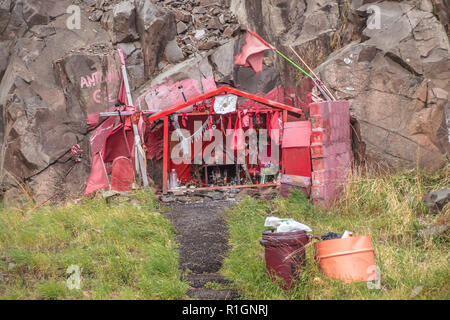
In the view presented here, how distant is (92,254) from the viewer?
646 centimetres

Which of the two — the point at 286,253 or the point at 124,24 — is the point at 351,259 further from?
the point at 124,24

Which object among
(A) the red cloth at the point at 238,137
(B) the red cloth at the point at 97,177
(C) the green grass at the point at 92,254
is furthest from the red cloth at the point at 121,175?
(A) the red cloth at the point at 238,137

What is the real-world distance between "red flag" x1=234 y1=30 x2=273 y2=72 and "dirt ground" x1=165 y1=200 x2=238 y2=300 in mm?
4479

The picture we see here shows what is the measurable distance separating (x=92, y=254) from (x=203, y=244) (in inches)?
62.5

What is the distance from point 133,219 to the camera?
7.77 metres

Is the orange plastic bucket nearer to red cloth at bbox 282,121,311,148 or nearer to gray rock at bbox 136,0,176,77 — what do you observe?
red cloth at bbox 282,121,311,148

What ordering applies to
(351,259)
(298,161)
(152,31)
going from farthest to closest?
(152,31)
(298,161)
(351,259)

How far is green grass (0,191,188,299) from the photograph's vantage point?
18.2ft

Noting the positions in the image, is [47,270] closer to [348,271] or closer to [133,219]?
[133,219]

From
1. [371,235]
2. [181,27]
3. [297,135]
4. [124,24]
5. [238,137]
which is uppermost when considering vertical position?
[124,24]

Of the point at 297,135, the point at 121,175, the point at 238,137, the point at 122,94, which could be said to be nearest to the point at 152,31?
the point at 122,94

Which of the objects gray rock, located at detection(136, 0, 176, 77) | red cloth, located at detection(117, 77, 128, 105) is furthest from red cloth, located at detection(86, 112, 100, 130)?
gray rock, located at detection(136, 0, 176, 77)

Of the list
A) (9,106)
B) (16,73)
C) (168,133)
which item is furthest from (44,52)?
(168,133)
